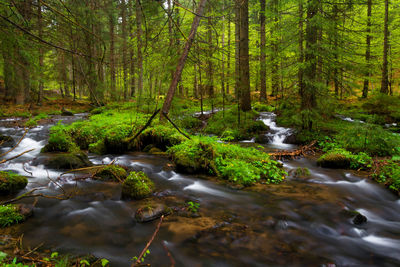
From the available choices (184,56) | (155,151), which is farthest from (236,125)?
(155,151)

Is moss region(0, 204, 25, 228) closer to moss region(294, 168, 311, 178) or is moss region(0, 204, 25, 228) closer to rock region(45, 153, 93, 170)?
rock region(45, 153, 93, 170)

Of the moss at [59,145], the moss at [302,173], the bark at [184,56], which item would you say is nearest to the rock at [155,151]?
the bark at [184,56]

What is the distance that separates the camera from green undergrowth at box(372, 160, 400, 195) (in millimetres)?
4965

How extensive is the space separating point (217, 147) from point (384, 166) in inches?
167

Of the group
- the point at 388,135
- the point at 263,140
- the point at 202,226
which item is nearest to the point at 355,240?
the point at 202,226

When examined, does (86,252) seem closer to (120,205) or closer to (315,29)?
(120,205)

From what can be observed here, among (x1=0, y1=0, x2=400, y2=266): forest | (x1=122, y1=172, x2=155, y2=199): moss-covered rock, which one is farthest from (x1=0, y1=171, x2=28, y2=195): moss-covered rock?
(x1=122, y1=172, x2=155, y2=199): moss-covered rock

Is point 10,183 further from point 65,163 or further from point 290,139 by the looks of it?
point 290,139

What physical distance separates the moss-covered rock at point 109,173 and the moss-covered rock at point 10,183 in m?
1.35

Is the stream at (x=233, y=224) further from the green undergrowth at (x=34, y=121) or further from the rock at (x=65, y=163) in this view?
the green undergrowth at (x=34, y=121)

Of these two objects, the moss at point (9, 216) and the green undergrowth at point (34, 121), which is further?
the green undergrowth at point (34, 121)

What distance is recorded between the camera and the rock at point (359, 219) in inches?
149

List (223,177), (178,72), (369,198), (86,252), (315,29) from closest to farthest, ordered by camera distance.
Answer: (86,252)
(369,198)
(223,177)
(178,72)
(315,29)

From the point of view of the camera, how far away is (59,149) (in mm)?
7227
